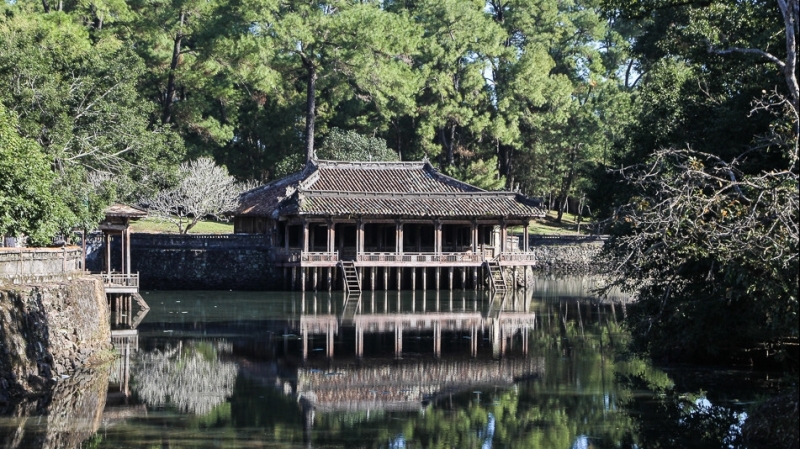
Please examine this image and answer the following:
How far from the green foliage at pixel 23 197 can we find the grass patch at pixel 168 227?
31.9 m

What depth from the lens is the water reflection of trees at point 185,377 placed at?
76.2 feet

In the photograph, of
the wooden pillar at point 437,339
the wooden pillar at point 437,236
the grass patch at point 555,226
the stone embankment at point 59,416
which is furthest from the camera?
the grass patch at point 555,226

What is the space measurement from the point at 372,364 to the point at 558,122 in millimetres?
46342

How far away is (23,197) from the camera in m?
27.6

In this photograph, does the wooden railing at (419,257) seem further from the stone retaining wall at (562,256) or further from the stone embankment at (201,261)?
the stone retaining wall at (562,256)

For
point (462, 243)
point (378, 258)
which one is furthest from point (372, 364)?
point (462, 243)

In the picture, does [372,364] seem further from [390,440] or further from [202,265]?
[202,265]

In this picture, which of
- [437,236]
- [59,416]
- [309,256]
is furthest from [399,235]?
[59,416]

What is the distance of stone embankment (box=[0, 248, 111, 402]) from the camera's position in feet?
70.9

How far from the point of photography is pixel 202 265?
5347 cm

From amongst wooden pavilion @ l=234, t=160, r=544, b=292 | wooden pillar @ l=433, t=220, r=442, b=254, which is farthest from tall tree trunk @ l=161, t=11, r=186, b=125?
wooden pillar @ l=433, t=220, r=442, b=254

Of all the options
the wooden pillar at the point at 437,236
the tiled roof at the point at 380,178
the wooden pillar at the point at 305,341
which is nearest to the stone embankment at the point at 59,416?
the wooden pillar at the point at 305,341

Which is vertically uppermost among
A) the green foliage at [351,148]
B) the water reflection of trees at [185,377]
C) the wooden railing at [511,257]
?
the green foliage at [351,148]

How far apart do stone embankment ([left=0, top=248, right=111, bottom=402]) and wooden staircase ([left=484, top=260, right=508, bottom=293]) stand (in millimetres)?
26884
